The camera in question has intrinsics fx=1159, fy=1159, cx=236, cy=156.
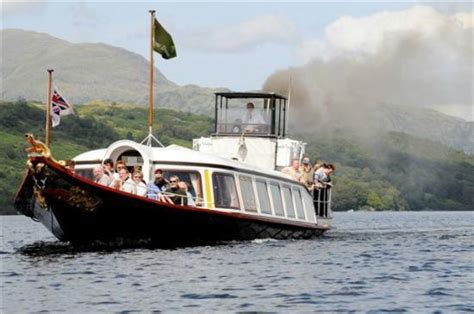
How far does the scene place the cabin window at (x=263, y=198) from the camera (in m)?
43.3

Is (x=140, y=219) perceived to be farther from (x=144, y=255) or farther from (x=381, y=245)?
(x=381, y=245)

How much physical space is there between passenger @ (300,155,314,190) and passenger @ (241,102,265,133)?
8.23 feet

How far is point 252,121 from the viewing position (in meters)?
50.3

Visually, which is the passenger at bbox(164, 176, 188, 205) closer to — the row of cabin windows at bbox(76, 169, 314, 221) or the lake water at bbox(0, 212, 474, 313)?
the row of cabin windows at bbox(76, 169, 314, 221)

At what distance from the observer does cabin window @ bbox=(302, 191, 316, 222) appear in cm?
4909

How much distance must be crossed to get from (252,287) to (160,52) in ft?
59.1

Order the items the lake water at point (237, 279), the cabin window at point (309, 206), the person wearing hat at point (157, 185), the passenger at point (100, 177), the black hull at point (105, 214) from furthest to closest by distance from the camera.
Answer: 1. the cabin window at point (309, 206)
2. the person wearing hat at point (157, 185)
3. the passenger at point (100, 177)
4. the black hull at point (105, 214)
5. the lake water at point (237, 279)

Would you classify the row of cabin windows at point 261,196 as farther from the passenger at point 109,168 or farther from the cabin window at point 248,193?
the passenger at point 109,168

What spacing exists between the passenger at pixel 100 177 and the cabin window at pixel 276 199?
338 inches

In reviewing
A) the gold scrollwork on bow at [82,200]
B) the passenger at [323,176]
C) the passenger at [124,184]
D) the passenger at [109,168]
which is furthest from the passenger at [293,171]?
the gold scrollwork on bow at [82,200]

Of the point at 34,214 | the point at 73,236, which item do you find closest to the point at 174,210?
the point at 73,236

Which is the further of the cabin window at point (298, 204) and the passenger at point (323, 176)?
the passenger at point (323, 176)

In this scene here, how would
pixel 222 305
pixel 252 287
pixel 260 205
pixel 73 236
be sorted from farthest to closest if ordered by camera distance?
pixel 260 205 → pixel 73 236 → pixel 252 287 → pixel 222 305

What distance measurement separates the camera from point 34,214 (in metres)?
40.1
